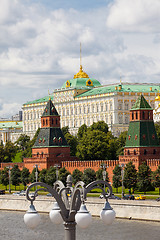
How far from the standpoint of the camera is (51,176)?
263 ft

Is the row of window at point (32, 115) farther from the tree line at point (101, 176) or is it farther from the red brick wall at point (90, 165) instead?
the red brick wall at point (90, 165)

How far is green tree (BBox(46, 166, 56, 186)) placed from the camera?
79188 millimetres

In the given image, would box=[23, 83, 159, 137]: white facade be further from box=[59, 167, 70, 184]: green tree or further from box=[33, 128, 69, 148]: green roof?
box=[59, 167, 70, 184]: green tree

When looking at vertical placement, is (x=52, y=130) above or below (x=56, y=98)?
below

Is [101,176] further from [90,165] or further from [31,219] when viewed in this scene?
[31,219]

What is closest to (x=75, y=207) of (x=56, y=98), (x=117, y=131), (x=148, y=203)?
(x=148, y=203)

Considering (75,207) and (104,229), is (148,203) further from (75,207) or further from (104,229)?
(75,207)

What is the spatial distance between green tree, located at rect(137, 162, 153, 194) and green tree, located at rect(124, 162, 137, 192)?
0.56 metres

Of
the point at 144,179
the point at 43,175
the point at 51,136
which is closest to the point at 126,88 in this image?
the point at 51,136

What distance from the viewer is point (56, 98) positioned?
17275 cm

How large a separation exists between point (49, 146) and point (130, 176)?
19564 millimetres

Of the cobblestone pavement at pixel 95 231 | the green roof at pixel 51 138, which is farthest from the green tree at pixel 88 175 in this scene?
the cobblestone pavement at pixel 95 231

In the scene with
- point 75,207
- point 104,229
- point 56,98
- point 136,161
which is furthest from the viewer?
point 56,98

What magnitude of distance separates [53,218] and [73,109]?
15062 cm
